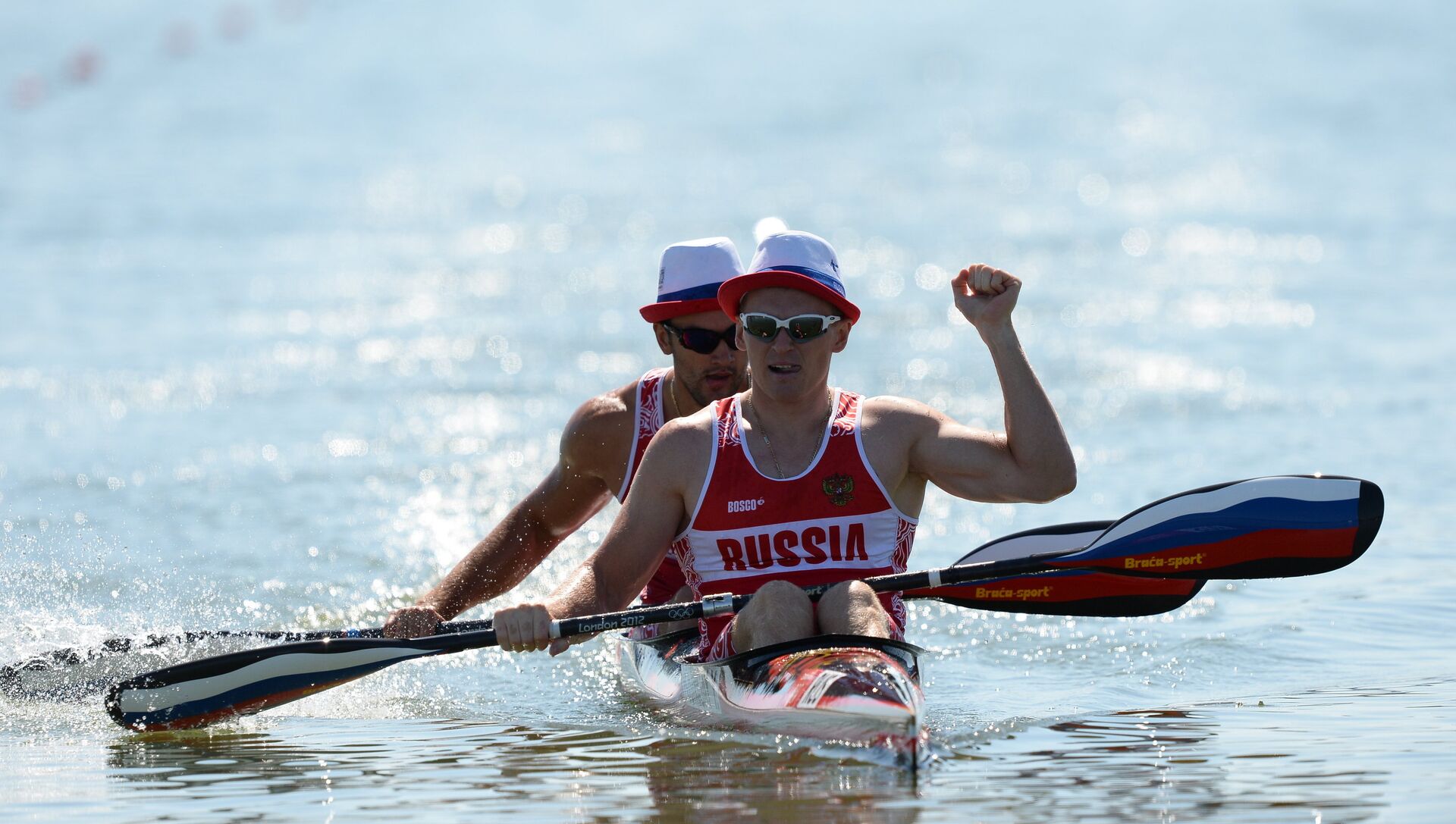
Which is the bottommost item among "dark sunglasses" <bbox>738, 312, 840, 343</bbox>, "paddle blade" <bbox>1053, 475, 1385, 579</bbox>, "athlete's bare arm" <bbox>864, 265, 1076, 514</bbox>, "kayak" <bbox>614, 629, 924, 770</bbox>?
"kayak" <bbox>614, 629, 924, 770</bbox>

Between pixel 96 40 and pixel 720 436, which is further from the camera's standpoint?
pixel 96 40

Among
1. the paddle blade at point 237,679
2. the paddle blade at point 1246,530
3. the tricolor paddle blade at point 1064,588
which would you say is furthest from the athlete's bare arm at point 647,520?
the paddle blade at point 1246,530

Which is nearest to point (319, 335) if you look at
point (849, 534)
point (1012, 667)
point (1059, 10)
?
point (1012, 667)

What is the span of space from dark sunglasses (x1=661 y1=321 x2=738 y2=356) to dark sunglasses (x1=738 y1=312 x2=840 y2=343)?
944 millimetres

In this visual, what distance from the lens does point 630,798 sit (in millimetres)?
4828

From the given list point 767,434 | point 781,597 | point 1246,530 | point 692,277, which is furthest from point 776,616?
point 1246,530

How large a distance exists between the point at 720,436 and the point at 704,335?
907mm

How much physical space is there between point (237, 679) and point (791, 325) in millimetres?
2310

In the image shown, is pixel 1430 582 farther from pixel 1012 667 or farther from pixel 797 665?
pixel 797 665

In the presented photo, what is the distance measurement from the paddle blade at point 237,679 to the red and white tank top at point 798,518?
1.18 metres

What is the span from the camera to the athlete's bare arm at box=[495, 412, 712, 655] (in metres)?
5.34

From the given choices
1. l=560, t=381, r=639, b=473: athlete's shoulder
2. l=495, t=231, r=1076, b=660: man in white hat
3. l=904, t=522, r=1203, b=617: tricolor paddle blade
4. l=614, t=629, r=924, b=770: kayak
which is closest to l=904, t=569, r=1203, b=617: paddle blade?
l=904, t=522, r=1203, b=617: tricolor paddle blade

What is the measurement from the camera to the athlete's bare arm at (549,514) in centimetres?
636

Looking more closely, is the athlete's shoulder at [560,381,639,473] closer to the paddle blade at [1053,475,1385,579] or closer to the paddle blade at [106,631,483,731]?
the paddle blade at [106,631,483,731]
